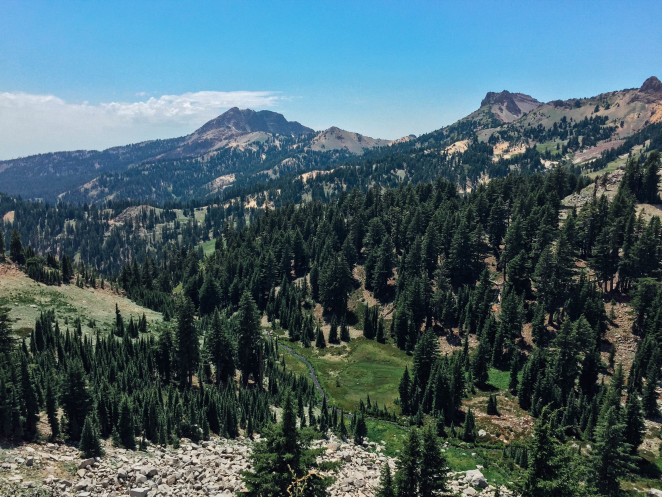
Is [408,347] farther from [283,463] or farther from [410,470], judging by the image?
[283,463]

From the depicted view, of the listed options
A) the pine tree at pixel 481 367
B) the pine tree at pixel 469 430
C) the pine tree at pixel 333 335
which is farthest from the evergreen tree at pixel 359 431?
the pine tree at pixel 333 335

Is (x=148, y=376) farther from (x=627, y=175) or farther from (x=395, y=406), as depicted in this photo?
(x=627, y=175)

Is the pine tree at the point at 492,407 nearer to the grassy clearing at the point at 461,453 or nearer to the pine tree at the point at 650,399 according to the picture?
the grassy clearing at the point at 461,453

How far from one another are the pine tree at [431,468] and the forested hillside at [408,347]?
0.15 metres

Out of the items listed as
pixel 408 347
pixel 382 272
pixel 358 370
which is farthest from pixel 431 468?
pixel 382 272

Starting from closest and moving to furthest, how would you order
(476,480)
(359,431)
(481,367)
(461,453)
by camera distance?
(476,480)
(359,431)
(461,453)
(481,367)

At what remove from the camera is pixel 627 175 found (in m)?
137

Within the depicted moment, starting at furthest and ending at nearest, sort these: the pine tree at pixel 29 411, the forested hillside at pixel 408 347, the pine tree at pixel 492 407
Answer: the pine tree at pixel 492 407 < the forested hillside at pixel 408 347 < the pine tree at pixel 29 411

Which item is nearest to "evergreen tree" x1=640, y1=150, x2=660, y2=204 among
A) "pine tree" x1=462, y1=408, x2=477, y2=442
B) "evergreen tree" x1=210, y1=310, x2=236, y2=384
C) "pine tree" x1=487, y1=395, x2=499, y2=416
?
"pine tree" x1=487, y1=395, x2=499, y2=416

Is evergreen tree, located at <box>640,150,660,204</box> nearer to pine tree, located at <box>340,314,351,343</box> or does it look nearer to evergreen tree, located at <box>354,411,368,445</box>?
pine tree, located at <box>340,314,351,343</box>

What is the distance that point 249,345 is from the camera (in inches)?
3027

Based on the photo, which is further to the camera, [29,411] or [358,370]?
[358,370]

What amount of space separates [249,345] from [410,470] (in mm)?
54791

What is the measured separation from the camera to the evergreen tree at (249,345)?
Answer: 76688 millimetres
